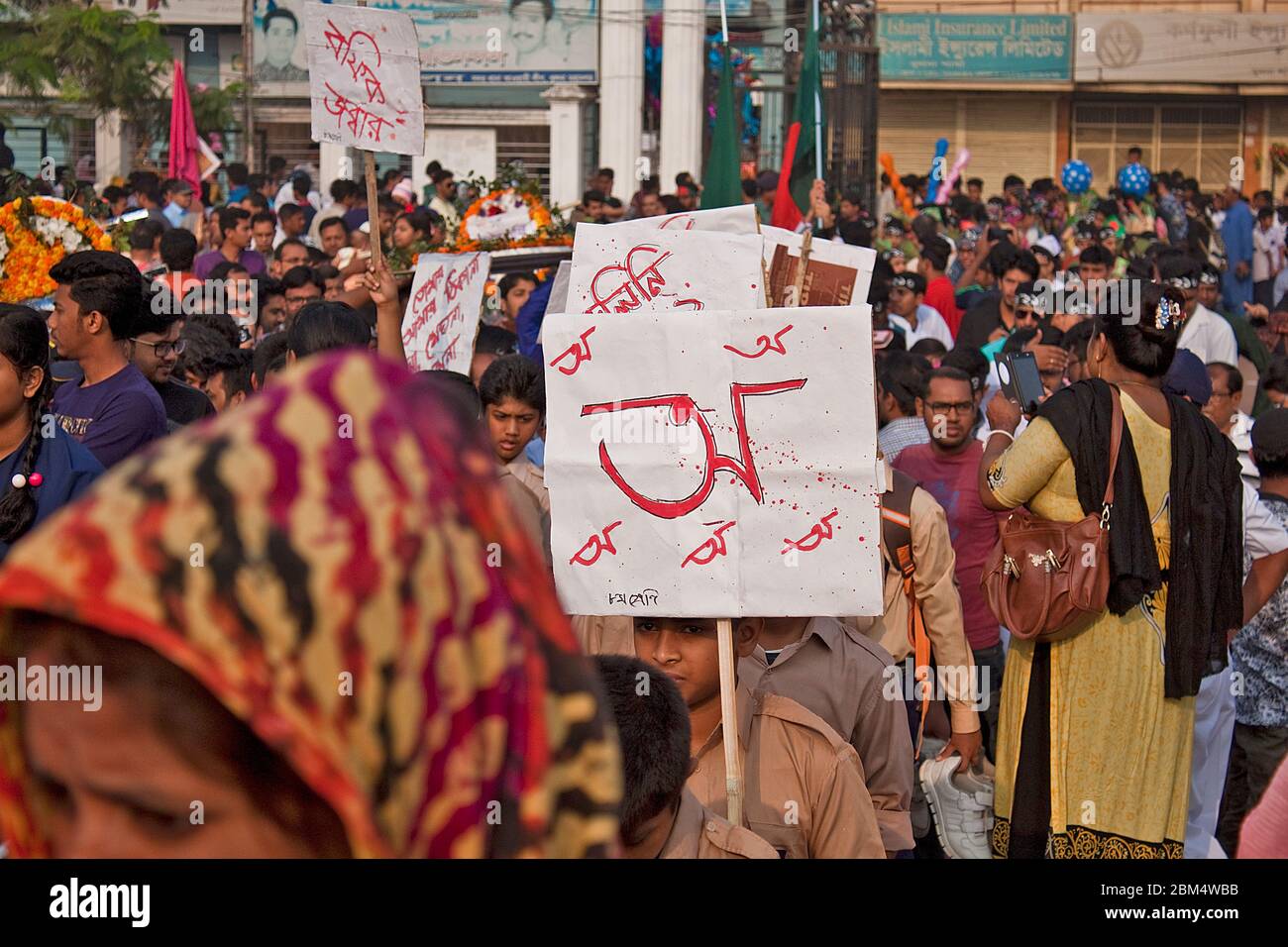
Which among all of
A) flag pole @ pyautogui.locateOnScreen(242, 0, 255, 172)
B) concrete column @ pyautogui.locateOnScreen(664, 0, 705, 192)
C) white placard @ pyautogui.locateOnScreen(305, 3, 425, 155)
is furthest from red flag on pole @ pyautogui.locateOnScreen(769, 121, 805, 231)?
flag pole @ pyautogui.locateOnScreen(242, 0, 255, 172)

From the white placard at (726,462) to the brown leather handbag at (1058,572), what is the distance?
978 millimetres

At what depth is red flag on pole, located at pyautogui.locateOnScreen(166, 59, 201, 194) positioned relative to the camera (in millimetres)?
15258

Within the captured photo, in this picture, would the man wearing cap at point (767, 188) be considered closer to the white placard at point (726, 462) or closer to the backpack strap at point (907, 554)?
the backpack strap at point (907, 554)

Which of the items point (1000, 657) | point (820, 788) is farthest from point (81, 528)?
point (1000, 657)

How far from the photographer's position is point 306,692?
986mm

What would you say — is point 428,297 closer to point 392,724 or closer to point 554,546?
point 554,546

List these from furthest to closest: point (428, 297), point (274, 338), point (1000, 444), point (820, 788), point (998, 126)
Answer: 1. point (998, 126)
2. point (428, 297)
3. point (274, 338)
4. point (1000, 444)
5. point (820, 788)

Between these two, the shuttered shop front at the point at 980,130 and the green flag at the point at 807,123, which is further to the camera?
the shuttered shop front at the point at 980,130

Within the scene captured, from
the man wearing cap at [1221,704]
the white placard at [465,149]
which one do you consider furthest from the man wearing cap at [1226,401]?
the white placard at [465,149]

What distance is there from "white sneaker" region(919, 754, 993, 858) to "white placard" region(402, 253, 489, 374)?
305cm

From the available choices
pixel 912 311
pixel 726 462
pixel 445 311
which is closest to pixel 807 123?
pixel 912 311

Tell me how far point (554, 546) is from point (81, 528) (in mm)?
2609

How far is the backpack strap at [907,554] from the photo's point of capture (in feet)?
15.9

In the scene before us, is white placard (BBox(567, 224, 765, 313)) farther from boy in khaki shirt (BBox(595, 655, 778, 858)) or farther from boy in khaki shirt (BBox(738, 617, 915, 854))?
boy in khaki shirt (BBox(595, 655, 778, 858))
